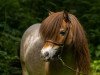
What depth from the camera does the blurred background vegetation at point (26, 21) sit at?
1000 centimetres

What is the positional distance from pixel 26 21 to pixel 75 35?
5.44 m

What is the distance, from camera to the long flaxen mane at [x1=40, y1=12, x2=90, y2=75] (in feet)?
19.7

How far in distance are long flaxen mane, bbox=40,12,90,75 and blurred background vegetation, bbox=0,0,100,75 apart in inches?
122

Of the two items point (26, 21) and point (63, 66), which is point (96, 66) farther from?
point (63, 66)

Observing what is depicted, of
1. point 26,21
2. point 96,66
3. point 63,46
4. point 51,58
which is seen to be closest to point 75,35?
point 63,46

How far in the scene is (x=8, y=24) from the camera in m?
11.4

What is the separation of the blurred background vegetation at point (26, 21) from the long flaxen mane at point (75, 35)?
3.09m

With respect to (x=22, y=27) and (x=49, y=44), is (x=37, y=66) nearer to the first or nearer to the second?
(x=49, y=44)

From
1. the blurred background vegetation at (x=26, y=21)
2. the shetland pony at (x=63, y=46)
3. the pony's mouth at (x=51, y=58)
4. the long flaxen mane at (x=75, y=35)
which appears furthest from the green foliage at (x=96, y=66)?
the pony's mouth at (x=51, y=58)

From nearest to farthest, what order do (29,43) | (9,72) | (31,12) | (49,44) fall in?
1. (49,44)
2. (29,43)
3. (9,72)
4. (31,12)

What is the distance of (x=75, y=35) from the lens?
20.1 ft

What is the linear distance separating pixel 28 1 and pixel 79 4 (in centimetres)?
164

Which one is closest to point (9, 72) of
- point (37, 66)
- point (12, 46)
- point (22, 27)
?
point (12, 46)

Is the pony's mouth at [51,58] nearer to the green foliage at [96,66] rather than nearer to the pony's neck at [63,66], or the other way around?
the pony's neck at [63,66]
